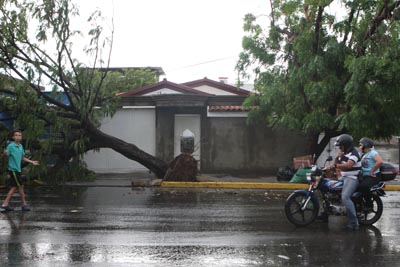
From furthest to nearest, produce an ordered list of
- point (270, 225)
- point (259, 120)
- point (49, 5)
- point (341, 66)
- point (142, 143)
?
point (142, 143) < point (259, 120) < point (341, 66) < point (49, 5) < point (270, 225)

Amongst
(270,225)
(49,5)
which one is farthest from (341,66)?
(49,5)

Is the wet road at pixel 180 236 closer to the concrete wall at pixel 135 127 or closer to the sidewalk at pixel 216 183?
the sidewalk at pixel 216 183

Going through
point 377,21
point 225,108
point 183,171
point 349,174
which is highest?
point 377,21

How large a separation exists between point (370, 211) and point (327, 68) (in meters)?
7.16

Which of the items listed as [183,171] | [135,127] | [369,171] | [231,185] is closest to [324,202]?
[369,171]

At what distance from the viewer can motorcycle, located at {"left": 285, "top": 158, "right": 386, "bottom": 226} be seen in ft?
27.9

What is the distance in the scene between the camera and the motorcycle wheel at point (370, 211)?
8656mm

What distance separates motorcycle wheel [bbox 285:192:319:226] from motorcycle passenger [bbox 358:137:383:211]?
3.02 ft

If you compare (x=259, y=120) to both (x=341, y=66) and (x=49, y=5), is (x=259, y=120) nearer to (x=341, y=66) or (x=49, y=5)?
(x=341, y=66)

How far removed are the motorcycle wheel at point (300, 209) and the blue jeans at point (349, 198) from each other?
56 cm

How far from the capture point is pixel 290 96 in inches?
612

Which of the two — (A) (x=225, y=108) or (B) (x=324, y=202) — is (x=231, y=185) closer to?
(A) (x=225, y=108)

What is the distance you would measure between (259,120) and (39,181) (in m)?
8.22

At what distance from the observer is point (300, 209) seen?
848 centimetres
